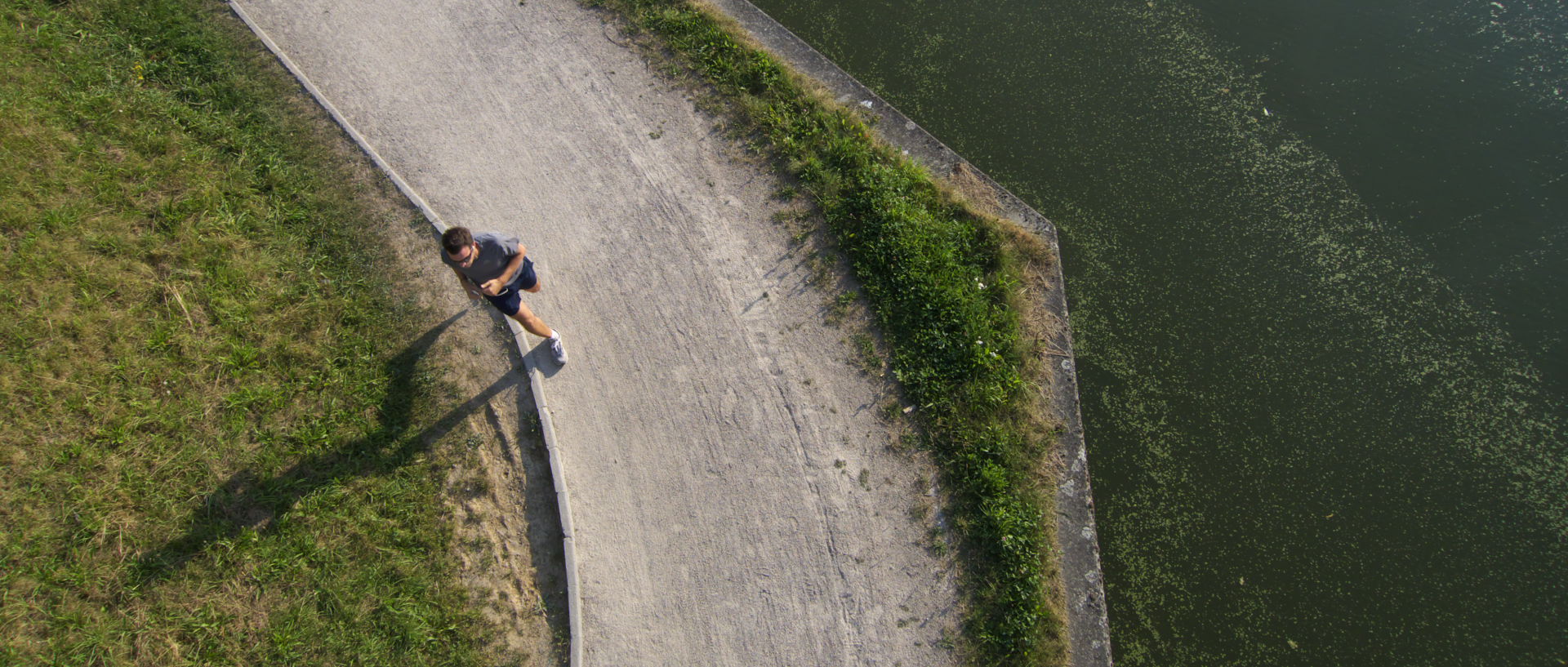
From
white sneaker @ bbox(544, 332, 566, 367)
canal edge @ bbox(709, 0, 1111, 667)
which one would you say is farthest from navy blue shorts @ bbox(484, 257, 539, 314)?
canal edge @ bbox(709, 0, 1111, 667)

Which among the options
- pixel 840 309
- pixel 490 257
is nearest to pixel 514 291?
pixel 490 257

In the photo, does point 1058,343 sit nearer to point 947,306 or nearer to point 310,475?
point 947,306

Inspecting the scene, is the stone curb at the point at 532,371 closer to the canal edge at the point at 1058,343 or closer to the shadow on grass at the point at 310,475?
the shadow on grass at the point at 310,475

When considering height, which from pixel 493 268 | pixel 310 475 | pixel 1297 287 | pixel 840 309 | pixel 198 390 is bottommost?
pixel 198 390

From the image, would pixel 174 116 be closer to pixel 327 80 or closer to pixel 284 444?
pixel 327 80


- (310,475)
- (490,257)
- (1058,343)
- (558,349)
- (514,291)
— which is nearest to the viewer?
(490,257)

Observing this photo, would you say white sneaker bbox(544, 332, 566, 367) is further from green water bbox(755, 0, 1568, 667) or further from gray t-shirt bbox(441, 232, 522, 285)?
green water bbox(755, 0, 1568, 667)

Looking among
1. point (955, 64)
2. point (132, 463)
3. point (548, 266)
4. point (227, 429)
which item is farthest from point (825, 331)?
point (132, 463)
